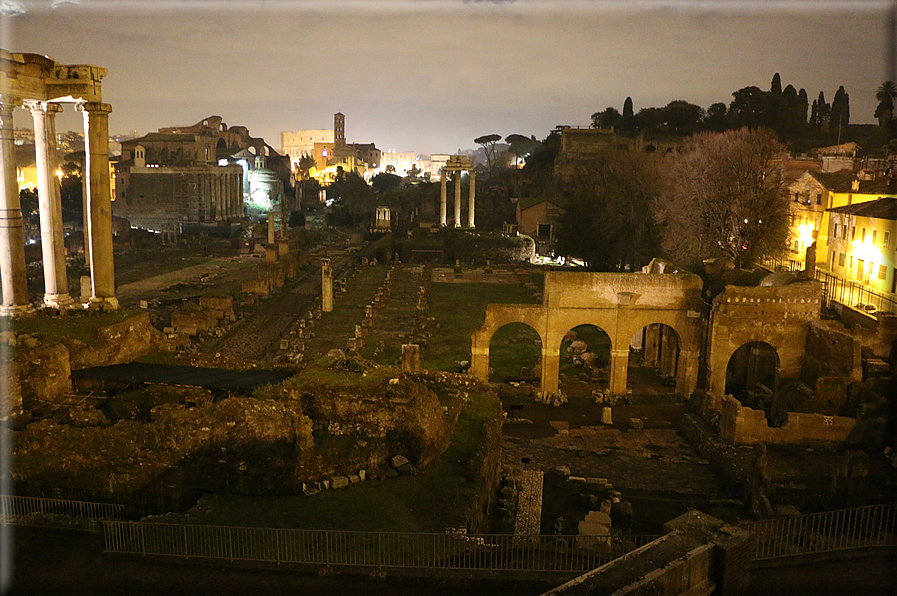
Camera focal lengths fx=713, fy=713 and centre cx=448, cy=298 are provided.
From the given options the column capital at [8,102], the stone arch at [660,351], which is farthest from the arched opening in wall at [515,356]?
the column capital at [8,102]

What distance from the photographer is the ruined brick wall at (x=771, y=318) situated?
66.5 feet

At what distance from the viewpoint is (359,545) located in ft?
31.0

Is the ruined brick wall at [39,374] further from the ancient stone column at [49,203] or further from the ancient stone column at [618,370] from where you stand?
the ancient stone column at [618,370]

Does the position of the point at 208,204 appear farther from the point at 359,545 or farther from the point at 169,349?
the point at 359,545

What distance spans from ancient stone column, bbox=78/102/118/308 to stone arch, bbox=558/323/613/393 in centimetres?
1267

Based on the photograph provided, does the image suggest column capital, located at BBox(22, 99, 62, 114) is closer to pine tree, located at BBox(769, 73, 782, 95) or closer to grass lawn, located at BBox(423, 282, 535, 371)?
grass lawn, located at BBox(423, 282, 535, 371)

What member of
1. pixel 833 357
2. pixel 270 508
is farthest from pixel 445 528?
pixel 833 357

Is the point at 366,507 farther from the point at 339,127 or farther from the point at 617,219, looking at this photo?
the point at 339,127

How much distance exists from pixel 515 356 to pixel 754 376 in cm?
796

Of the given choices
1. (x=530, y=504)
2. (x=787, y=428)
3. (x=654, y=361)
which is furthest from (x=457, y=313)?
(x=530, y=504)

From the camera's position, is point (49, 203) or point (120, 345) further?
point (49, 203)

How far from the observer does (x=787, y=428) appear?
17078 millimetres

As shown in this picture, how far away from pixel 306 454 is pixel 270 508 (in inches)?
47.7

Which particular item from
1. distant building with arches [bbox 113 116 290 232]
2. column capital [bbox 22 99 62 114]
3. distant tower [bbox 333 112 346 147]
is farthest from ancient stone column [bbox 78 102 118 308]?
distant tower [bbox 333 112 346 147]
